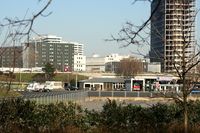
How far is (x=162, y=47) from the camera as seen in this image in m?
13.3

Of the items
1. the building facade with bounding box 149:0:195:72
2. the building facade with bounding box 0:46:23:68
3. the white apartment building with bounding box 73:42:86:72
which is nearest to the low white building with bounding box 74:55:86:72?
the white apartment building with bounding box 73:42:86:72

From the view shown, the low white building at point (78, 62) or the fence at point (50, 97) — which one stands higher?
the low white building at point (78, 62)

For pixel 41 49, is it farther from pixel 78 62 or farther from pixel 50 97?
pixel 78 62

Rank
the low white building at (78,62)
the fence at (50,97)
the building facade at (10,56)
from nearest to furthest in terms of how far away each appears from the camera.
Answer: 1. the building facade at (10,56)
2. the fence at (50,97)
3. the low white building at (78,62)

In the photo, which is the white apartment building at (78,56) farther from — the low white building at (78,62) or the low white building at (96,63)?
the low white building at (96,63)

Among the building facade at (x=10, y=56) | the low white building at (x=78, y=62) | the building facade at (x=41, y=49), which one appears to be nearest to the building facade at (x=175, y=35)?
the building facade at (x=41, y=49)

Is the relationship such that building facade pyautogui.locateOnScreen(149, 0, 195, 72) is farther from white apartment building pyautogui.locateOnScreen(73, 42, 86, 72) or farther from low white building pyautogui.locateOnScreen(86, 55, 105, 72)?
low white building pyautogui.locateOnScreen(86, 55, 105, 72)

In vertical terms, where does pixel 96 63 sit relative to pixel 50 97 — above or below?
above

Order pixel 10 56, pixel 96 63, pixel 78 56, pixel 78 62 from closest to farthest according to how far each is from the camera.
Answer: pixel 10 56 → pixel 78 56 → pixel 78 62 → pixel 96 63

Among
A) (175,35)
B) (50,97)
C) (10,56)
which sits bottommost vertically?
(50,97)

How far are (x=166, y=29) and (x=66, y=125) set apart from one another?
15.7 feet

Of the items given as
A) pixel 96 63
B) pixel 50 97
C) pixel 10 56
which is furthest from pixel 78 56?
pixel 10 56

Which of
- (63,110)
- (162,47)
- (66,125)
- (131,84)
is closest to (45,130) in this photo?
(66,125)

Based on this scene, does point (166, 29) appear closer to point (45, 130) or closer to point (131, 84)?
point (45, 130)
